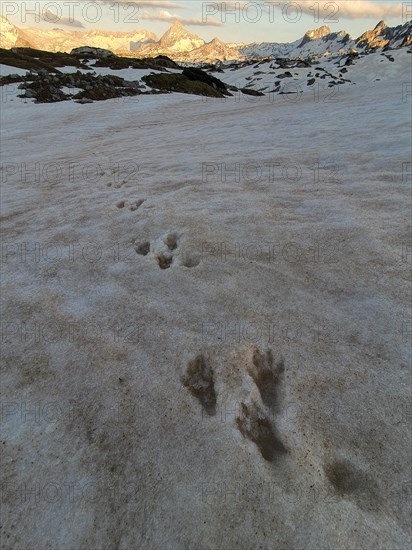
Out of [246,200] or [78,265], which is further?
[246,200]

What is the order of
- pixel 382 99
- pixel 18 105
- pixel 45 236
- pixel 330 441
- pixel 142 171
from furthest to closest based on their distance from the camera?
1. pixel 18 105
2. pixel 382 99
3. pixel 142 171
4. pixel 45 236
5. pixel 330 441

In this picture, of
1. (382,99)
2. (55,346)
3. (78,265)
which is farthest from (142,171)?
(382,99)

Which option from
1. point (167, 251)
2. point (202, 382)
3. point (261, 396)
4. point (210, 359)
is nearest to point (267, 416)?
point (261, 396)

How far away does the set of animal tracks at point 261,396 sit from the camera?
9.36 ft

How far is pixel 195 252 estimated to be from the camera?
5.27 metres

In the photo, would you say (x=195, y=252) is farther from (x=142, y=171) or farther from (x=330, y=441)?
(x=142, y=171)

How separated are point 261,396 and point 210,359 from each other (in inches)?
24.6

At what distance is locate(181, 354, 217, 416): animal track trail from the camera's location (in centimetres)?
316

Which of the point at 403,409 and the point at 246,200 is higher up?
the point at 246,200

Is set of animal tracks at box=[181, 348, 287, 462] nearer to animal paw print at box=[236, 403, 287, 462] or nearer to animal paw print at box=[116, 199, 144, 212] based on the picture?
animal paw print at box=[236, 403, 287, 462]

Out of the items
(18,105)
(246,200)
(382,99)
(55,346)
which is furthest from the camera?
(18,105)

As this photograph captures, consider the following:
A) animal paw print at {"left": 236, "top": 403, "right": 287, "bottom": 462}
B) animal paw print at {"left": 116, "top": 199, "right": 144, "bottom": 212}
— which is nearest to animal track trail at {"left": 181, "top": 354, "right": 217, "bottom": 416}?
animal paw print at {"left": 236, "top": 403, "right": 287, "bottom": 462}

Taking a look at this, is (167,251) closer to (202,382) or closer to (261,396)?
(202,382)

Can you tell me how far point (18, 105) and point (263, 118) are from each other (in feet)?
55.5
